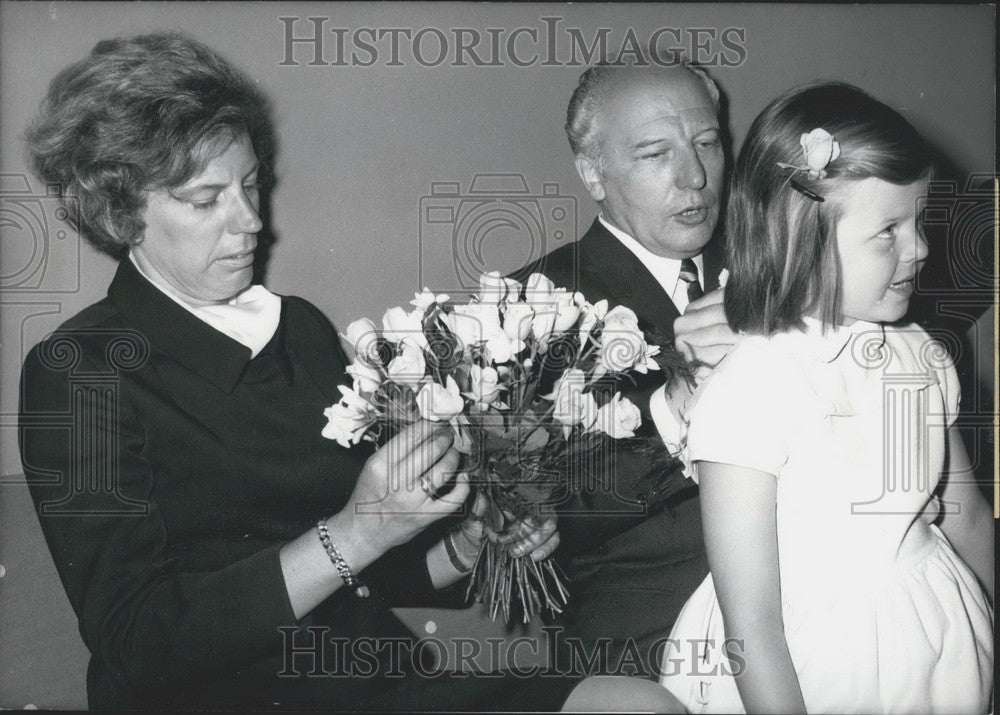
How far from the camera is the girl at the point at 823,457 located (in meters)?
1.47

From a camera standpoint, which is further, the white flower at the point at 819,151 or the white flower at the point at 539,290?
the white flower at the point at 539,290

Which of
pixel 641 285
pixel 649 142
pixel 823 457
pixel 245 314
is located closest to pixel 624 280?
pixel 641 285

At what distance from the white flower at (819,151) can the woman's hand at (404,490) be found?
702 millimetres

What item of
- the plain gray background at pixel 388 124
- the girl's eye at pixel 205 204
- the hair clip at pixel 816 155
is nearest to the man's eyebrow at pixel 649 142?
the plain gray background at pixel 388 124

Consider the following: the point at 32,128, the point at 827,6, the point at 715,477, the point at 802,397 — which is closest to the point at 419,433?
the point at 715,477

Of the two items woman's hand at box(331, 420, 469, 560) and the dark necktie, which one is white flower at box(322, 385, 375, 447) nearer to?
woman's hand at box(331, 420, 469, 560)

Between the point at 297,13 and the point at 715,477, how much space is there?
1.09 m

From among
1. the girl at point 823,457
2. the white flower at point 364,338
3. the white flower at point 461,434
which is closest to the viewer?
the girl at point 823,457

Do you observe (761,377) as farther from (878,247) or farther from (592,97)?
(592,97)

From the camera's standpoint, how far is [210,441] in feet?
5.54

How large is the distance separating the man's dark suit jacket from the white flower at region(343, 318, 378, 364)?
0.93ft

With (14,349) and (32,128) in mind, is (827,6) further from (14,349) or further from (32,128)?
Result: (14,349)

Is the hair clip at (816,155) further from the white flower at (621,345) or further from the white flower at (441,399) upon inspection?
the white flower at (441,399)

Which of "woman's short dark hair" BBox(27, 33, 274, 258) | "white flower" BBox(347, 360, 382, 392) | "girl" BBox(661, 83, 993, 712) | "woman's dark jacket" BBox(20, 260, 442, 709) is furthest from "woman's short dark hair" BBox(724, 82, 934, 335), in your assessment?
"woman's short dark hair" BBox(27, 33, 274, 258)
